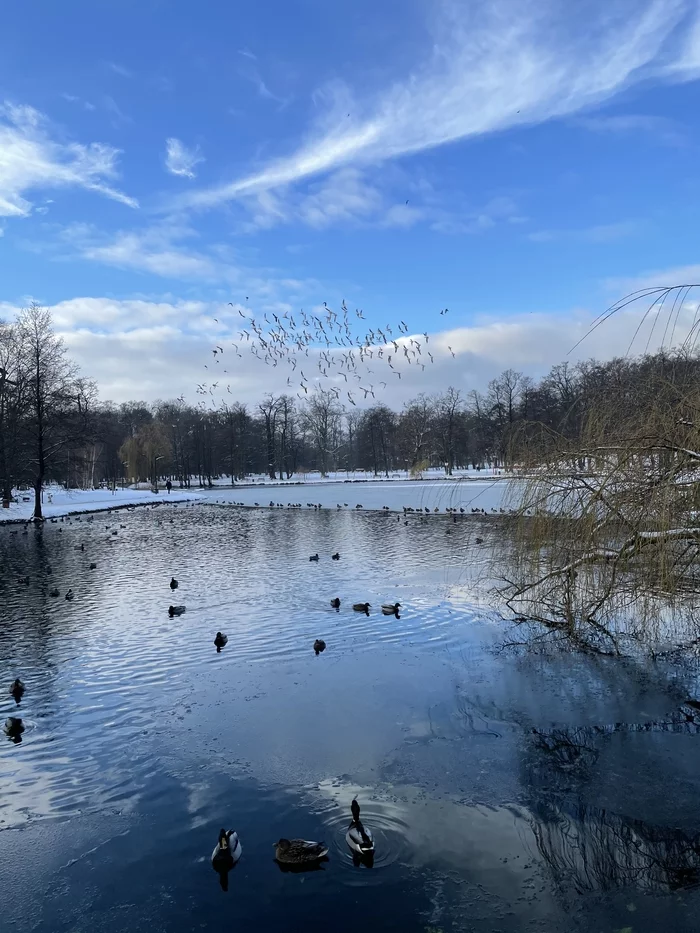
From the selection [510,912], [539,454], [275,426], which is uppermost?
[275,426]

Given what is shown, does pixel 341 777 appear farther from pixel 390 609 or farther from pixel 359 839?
pixel 390 609

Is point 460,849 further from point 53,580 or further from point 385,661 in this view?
point 53,580

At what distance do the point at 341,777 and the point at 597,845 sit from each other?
6.88ft

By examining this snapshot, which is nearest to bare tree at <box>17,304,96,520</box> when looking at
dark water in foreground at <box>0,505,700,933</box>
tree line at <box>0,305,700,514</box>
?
tree line at <box>0,305,700,514</box>

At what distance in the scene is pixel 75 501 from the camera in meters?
43.0

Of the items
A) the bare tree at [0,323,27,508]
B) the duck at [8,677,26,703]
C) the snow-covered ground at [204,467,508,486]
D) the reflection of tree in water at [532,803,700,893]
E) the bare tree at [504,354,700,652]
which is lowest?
the reflection of tree in water at [532,803,700,893]

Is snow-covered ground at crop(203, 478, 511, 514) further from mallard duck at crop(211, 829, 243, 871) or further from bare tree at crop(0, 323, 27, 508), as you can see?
mallard duck at crop(211, 829, 243, 871)

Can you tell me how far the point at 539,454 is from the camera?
7.51m

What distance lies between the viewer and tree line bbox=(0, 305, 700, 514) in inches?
319

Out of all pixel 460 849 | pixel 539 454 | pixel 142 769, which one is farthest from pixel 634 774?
pixel 142 769

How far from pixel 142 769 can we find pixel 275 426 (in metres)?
79.1

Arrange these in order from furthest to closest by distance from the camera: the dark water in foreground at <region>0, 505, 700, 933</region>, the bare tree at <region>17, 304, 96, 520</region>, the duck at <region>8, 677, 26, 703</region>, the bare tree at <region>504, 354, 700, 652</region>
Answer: the bare tree at <region>17, 304, 96, 520</region> → the duck at <region>8, 677, 26, 703</region> → the bare tree at <region>504, 354, 700, 652</region> → the dark water in foreground at <region>0, 505, 700, 933</region>

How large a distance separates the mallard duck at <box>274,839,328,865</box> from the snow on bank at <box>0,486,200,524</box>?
106 feet

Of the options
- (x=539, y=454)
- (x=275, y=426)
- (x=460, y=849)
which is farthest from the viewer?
(x=275, y=426)
